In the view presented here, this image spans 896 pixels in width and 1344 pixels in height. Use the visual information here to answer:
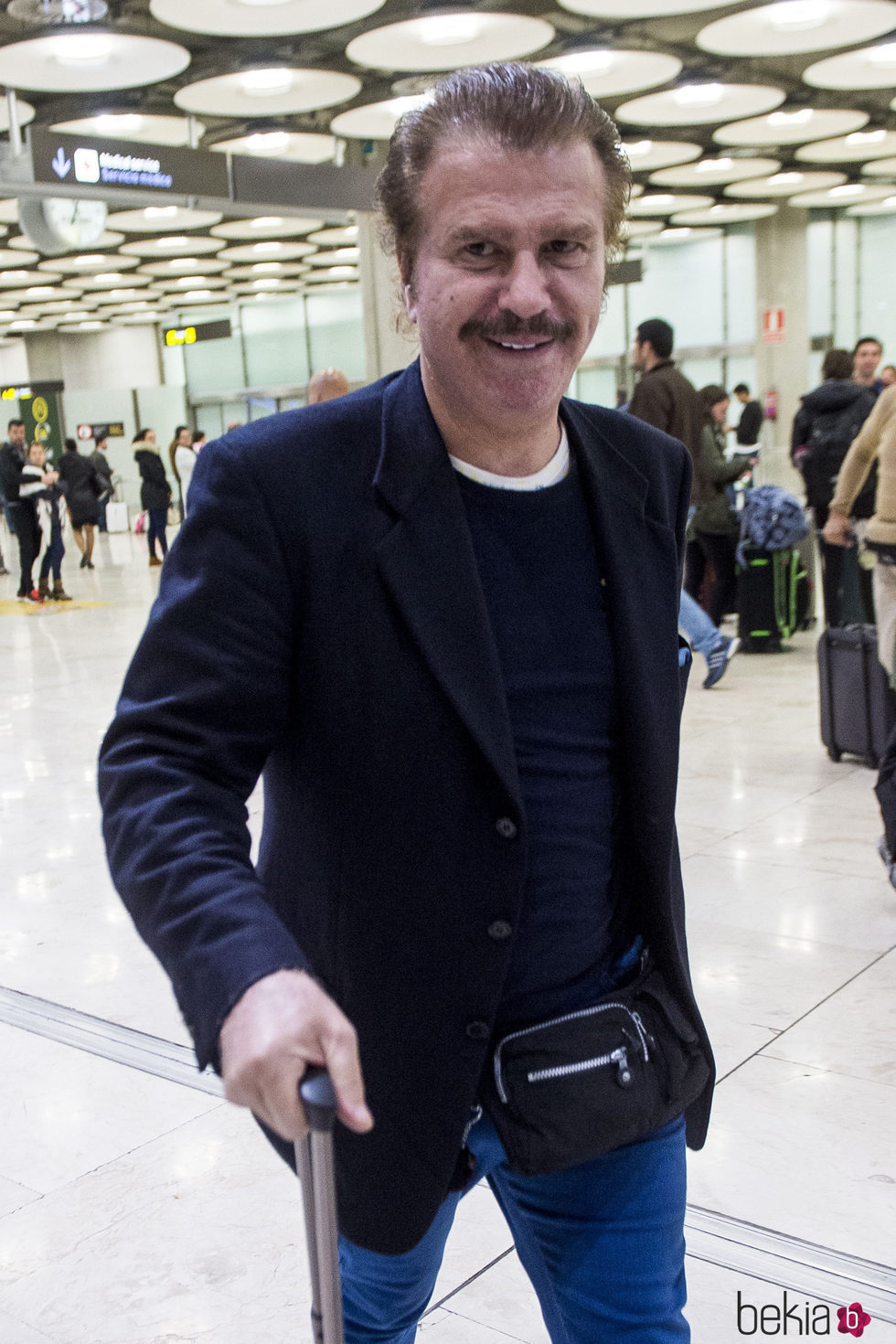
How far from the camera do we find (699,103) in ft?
45.2

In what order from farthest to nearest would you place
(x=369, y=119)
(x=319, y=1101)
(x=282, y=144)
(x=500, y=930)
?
1. (x=282, y=144)
2. (x=369, y=119)
3. (x=500, y=930)
4. (x=319, y=1101)

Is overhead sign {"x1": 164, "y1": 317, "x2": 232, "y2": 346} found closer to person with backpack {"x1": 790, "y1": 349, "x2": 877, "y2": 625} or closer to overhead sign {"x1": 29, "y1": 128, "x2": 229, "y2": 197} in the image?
overhead sign {"x1": 29, "y1": 128, "x2": 229, "y2": 197}

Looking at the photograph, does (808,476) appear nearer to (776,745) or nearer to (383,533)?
(776,745)

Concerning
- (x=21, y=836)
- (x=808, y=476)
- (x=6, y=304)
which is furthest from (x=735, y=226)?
(x=21, y=836)

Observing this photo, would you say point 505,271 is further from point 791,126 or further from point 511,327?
point 791,126

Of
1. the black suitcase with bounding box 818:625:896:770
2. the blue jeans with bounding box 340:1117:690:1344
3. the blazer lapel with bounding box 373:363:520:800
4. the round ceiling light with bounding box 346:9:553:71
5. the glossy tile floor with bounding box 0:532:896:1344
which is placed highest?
the round ceiling light with bounding box 346:9:553:71

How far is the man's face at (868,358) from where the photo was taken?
31.0ft

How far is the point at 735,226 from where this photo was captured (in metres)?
25.2

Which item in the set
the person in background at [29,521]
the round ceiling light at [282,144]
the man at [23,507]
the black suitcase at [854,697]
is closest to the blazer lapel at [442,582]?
the black suitcase at [854,697]

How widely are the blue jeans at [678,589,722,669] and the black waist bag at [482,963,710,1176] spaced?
562cm

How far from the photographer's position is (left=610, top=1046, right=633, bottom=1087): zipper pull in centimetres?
143

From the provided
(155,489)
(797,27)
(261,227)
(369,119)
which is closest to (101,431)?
(261,227)

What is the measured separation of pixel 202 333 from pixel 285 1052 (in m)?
27.2

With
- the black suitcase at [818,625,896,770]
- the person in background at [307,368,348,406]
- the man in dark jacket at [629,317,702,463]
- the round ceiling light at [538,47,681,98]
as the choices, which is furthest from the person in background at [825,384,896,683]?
the round ceiling light at [538,47,681,98]
